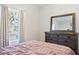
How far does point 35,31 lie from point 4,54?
46 centimetres

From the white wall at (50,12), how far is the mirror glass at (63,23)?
6 centimetres

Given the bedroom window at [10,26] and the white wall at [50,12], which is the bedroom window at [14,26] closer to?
the bedroom window at [10,26]

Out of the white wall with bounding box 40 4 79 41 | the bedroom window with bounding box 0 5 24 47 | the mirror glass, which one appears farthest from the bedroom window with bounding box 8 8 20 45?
the mirror glass

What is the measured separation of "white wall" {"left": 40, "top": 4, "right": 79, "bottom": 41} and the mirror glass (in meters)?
0.06

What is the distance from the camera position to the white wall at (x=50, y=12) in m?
1.19

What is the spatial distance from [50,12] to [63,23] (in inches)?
8.4

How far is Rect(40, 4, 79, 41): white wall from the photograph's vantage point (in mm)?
1190

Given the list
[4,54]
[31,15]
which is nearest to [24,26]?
[31,15]

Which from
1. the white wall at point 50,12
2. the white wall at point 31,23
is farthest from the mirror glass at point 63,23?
the white wall at point 31,23

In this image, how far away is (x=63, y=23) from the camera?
1.29m

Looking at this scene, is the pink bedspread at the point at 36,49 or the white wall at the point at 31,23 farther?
the white wall at the point at 31,23

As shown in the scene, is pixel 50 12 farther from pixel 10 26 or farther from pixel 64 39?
pixel 10 26

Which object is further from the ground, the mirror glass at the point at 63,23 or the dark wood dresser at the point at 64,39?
the mirror glass at the point at 63,23

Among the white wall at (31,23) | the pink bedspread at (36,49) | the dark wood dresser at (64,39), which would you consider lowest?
the pink bedspread at (36,49)
